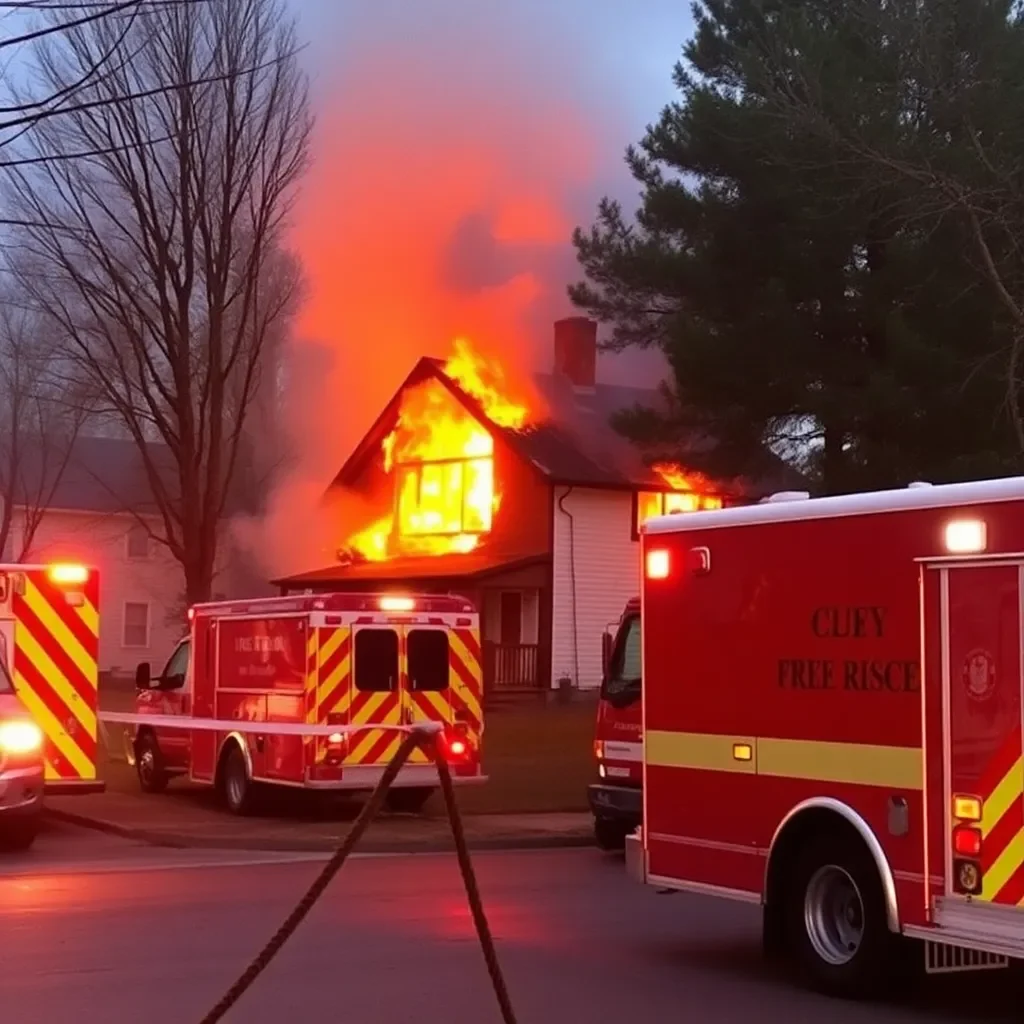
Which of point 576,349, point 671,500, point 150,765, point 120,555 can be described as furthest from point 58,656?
point 120,555

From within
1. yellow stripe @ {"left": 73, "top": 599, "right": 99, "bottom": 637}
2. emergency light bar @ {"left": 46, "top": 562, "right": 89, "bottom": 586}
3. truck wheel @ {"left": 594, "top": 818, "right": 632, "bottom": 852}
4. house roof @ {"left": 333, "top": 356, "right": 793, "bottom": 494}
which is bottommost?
truck wheel @ {"left": 594, "top": 818, "right": 632, "bottom": 852}

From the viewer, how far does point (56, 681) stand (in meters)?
14.8

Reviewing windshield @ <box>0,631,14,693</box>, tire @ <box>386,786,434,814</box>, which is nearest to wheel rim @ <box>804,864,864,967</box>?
windshield @ <box>0,631,14,693</box>

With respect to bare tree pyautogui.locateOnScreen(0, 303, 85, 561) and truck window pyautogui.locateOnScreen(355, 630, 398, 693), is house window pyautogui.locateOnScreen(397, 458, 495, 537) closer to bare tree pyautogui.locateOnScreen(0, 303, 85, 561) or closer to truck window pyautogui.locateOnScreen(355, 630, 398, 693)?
bare tree pyautogui.locateOnScreen(0, 303, 85, 561)

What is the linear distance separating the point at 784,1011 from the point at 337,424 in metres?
30.1

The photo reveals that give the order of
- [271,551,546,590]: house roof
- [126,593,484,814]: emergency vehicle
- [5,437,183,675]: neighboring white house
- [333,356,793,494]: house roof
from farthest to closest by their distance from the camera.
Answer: [5,437,183,675]: neighboring white house
[333,356,793,494]: house roof
[271,551,546,590]: house roof
[126,593,484,814]: emergency vehicle

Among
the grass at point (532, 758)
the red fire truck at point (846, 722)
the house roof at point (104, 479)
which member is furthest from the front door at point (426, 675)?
the house roof at point (104, 479)

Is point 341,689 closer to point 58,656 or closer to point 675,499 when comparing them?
point 58,656

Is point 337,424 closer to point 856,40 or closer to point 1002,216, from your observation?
point 856,40

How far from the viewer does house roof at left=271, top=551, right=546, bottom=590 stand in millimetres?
34281

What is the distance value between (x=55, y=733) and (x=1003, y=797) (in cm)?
946

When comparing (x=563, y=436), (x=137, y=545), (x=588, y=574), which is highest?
(x=563, y=436)

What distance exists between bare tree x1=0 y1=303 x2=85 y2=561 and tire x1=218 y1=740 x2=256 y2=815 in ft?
44.6

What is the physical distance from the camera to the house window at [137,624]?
2016 inches
